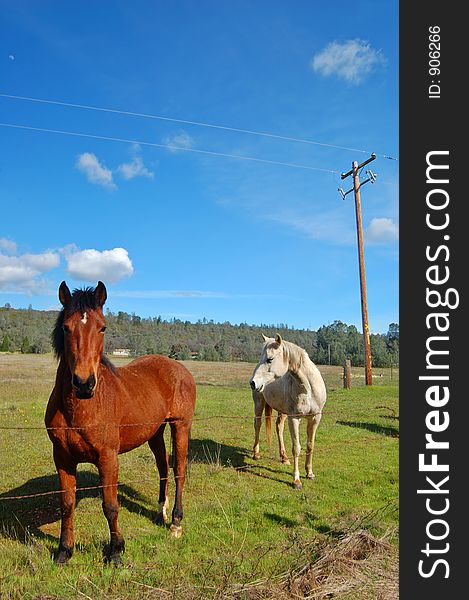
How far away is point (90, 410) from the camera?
3.59 metres

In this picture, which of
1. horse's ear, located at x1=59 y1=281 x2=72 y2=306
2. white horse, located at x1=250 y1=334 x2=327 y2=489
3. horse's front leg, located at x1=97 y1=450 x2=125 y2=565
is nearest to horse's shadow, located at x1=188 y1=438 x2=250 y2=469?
white horse, located at x1=250 y1=334 x2=327 y2=489

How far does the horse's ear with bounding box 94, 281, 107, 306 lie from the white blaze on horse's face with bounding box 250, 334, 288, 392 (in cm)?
291

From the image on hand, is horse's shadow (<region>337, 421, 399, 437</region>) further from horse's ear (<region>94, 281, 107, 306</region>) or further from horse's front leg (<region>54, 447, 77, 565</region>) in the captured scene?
horse's ear (<region>94, 281, 107, 306</region>)

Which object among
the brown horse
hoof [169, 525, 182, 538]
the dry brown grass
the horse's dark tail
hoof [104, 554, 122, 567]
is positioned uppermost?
the brown horse

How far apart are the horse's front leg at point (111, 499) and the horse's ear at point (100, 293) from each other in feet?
4.10

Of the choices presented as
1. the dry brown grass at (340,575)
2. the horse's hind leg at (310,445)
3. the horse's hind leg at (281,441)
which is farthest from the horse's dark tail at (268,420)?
the dry brown grass at (340,575)

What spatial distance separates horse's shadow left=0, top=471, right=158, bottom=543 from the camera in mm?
4344

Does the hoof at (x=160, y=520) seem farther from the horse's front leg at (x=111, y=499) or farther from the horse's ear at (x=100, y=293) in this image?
the horse's ear at (x=100, y=293)

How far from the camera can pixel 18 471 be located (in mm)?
6527

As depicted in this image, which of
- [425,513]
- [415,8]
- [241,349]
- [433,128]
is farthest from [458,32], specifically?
[241,349]

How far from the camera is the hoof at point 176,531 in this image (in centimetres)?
434

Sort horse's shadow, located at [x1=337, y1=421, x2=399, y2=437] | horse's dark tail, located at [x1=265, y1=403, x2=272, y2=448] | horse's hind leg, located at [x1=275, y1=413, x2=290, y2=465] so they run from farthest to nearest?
horse's shadow, located at [x1=337, y1=421, x2=399, y2=437] → horse's dark tail, located at [x1=265, y1=403, x2=272, y2=448] → horse's hind leg, located at [x1=275, y1=413, x2=290, y2=465]

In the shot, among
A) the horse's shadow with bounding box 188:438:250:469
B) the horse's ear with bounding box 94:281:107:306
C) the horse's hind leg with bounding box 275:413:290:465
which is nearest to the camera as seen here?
the horse's ear with bounding box 94:281:107:306

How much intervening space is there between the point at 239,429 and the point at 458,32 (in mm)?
8663
